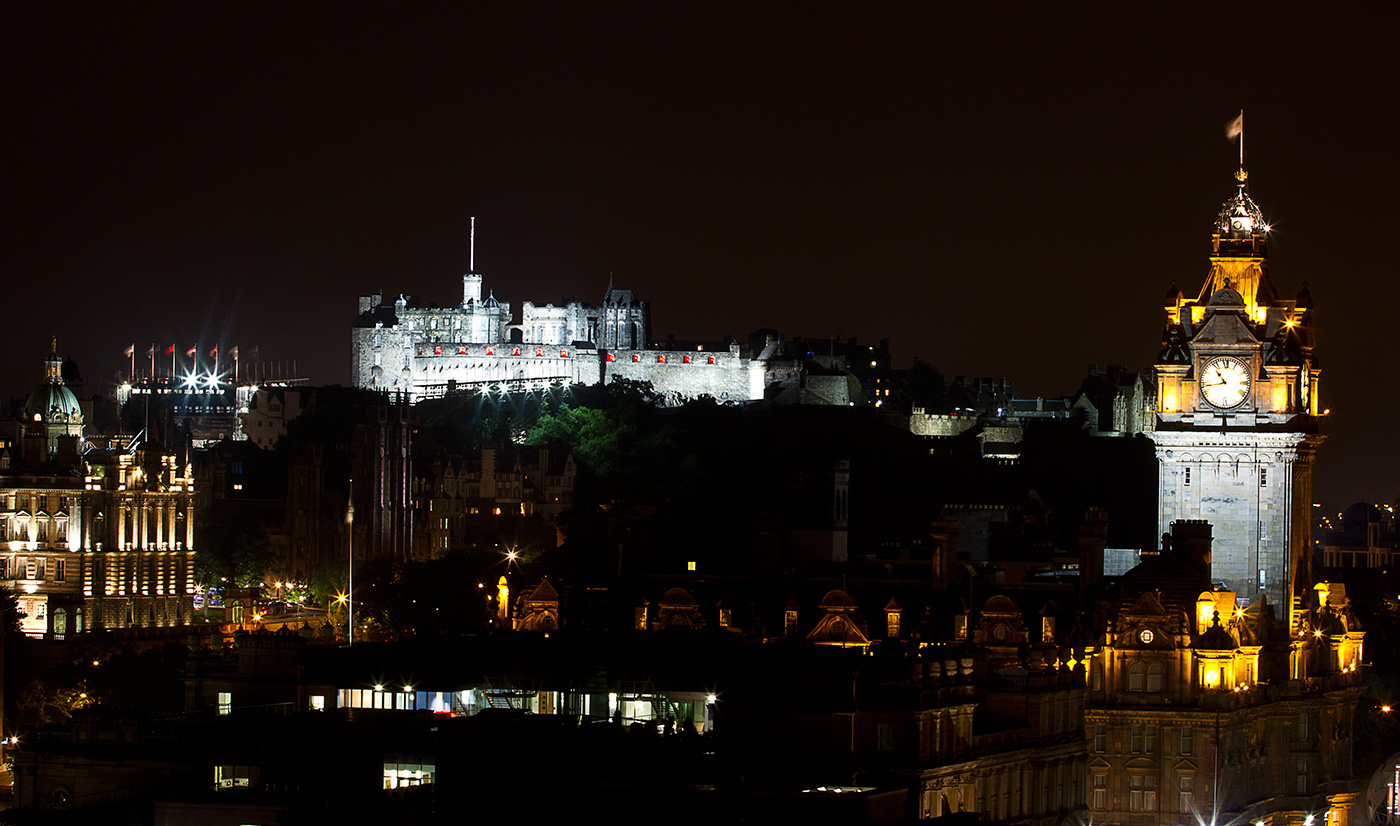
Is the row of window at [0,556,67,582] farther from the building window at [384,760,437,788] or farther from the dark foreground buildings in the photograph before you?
the building window at [384,760,437,788]

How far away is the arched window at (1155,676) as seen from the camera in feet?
278

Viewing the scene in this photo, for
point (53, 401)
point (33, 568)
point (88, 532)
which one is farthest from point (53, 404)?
point (33, 568)

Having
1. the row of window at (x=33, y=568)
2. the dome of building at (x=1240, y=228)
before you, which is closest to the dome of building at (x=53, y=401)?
the row of window at (x=33, y=568)

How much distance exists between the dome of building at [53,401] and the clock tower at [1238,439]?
81962 mm

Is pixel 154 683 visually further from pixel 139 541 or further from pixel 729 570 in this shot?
pixel 139 541

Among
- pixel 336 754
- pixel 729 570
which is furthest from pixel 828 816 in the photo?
pixel 729 570

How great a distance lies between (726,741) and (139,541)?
91.4 m

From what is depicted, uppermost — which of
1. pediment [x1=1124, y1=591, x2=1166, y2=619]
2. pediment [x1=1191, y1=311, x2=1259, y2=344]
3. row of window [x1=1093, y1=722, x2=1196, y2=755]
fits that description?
pediment [x1=1191, y1=311, x2=1259, y2=344]

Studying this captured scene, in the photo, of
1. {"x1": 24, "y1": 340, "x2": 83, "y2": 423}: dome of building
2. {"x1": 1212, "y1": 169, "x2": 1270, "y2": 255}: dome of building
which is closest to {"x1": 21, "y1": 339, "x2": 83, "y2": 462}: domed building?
{"x1": 24, "y1": 340, "x2": 83, "y2": 423}: dome of building

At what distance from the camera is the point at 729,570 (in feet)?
308

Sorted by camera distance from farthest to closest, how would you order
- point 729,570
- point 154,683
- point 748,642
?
point 154,683, point 729,570, point 748,642

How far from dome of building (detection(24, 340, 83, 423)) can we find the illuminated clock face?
273 feet

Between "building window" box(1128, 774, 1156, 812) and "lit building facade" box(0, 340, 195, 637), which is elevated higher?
"lit building facade" box(0, 340, 195, 637)

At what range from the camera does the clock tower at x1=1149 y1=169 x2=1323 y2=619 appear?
9188 centimetres
